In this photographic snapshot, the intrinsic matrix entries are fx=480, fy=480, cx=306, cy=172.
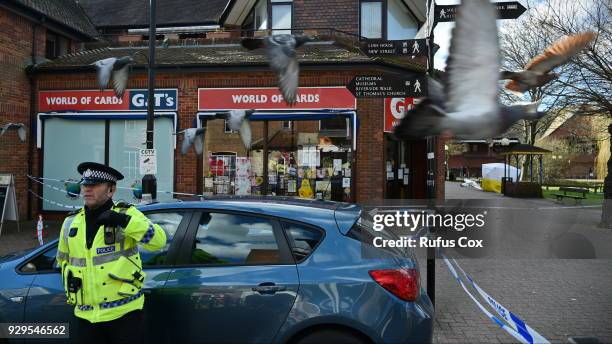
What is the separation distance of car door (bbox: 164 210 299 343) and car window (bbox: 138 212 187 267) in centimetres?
12

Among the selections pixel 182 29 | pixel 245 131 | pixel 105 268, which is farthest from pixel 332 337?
pixel 182 29

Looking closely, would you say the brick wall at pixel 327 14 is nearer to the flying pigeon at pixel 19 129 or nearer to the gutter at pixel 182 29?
the gutter at pixel 182 29

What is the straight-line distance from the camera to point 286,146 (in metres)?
12.8

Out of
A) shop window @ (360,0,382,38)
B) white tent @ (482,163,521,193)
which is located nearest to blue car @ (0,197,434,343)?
shop window @ (360,0,382,38)

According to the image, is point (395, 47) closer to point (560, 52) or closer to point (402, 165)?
point (560, 52)

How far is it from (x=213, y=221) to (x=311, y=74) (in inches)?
362

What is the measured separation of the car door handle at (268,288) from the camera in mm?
3219

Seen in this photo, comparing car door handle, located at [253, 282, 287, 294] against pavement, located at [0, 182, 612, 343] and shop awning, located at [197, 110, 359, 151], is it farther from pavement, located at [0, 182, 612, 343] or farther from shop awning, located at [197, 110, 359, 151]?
shop awning, located at [197, 110, 359, 151]

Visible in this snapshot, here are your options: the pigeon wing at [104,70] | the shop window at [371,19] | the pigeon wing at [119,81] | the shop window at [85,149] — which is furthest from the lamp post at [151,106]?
the shop window at [371,19]

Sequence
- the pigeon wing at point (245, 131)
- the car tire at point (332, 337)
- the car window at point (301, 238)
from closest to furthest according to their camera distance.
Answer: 1. the car tire at point (332, 337)
2. the car window at point (301, 238)
3. the pigeon wing at point (245, 131)

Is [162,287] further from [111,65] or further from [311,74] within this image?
[311,74]

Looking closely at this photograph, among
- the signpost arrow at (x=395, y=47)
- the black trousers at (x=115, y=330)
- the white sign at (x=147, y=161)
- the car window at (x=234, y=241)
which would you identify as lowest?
the black trousers at (x=115, y=330)

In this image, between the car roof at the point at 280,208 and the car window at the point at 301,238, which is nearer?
the car window at the point at 301,238

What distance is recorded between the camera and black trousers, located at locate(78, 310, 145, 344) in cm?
290
